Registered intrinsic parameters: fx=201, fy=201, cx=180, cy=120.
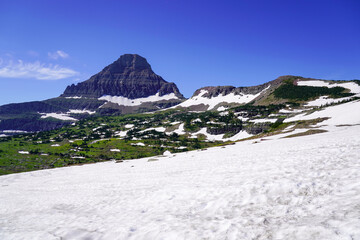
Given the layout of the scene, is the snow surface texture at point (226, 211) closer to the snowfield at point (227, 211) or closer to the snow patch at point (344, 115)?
the snowfield at point (227, 211)

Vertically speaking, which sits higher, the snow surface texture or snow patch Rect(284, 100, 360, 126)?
snow patch Rect(284, 100, 360, 126)

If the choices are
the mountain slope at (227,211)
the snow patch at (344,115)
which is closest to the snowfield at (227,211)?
the mountain slope at (227,211)

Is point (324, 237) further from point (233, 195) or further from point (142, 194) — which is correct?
point (142, 194)

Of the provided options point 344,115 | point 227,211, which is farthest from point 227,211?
point 344,115

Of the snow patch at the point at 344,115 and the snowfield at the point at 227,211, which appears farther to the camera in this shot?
the snow patch at the point at 344,115

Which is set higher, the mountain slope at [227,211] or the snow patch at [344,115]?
the snow patch at [344,115]

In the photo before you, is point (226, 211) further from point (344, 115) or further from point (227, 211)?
point (344, 115)

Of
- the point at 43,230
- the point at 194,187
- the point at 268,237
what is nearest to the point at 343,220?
the point at 268,237

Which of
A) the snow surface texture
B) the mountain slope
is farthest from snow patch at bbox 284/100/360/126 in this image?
the snow surface texture

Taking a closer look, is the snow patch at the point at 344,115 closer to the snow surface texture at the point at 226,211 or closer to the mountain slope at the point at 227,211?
the mountain slope at the point at 227,211

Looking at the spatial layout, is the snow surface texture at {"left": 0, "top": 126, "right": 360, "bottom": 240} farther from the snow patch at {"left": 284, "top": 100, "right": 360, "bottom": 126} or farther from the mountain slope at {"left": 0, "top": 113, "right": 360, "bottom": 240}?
the snow patch at {"left": 284, "top": 100, "right": 360, "bottom": 126}

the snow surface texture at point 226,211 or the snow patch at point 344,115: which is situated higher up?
the snow patch at point 344,115

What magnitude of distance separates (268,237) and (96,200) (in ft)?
46.7

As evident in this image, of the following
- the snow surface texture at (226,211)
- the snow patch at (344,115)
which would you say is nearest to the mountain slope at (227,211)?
the snow surface texture at (226,211)
